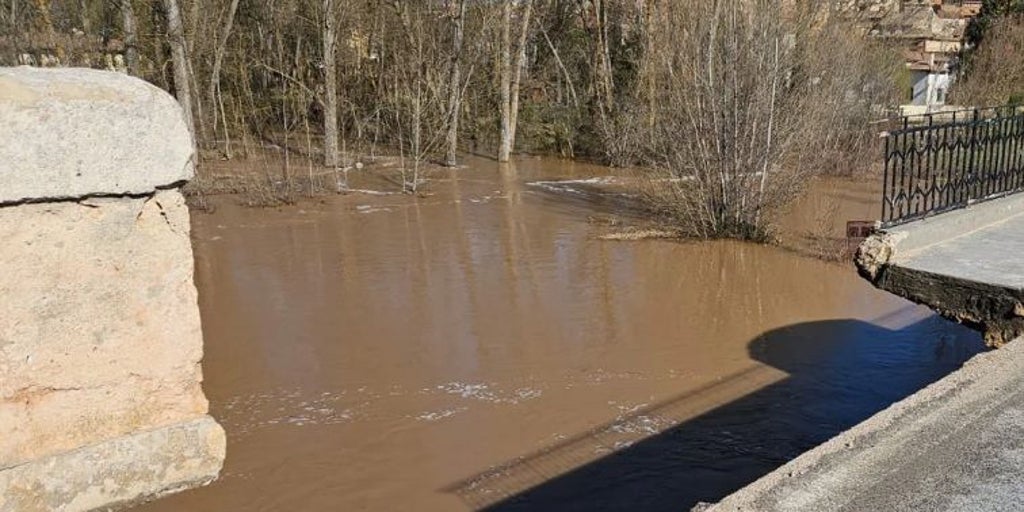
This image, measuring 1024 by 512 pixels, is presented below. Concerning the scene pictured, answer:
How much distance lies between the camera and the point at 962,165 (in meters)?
7.27

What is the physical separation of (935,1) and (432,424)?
185 ft

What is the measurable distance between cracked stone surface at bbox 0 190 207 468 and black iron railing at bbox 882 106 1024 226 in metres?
4.77

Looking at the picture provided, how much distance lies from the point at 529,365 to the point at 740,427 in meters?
1.82

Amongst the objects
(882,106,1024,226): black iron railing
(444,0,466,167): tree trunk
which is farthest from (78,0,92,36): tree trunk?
(882,106,1024,226): black iron railing

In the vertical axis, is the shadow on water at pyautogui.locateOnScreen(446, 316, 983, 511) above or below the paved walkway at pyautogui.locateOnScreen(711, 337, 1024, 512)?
below

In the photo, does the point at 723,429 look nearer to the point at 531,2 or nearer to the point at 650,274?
the point at 650,274

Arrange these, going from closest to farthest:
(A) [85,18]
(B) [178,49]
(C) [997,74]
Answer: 1. (B) [178,49]
2. (A) [85,18]
3. (C) [997,74]

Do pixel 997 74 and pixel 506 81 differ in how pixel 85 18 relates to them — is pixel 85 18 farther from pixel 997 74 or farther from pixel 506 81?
pixel 997 74

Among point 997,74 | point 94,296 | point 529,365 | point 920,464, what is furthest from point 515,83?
point 920,464

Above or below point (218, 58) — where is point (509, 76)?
below

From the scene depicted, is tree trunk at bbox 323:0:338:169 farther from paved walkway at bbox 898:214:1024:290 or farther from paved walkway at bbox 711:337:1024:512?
paved walkway at bbox 711:337:1024:512

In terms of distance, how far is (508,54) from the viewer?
20.5 metres

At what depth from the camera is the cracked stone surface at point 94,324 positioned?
146 inches

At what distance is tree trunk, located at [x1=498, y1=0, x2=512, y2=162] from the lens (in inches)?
789
